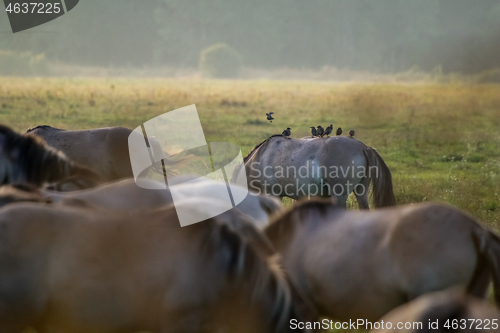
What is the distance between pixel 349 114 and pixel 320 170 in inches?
478

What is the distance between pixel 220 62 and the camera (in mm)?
29609

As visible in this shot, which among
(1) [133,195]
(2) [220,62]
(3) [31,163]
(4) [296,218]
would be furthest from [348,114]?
(1) [133,195]

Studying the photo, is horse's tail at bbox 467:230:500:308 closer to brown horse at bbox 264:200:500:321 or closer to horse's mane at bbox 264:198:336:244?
brown horse at bbox 264:200:500:321

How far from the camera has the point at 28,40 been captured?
27797 mm

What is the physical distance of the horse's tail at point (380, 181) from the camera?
6.39 meters

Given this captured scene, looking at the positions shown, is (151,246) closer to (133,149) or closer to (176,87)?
(133,149)

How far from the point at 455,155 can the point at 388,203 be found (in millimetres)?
6965

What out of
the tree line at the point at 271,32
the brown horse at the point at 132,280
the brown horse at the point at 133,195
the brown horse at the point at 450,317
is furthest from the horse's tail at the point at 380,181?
the tree line at the point at 271,32

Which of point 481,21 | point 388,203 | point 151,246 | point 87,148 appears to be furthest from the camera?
point 481,21

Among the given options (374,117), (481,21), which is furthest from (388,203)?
(481,21)

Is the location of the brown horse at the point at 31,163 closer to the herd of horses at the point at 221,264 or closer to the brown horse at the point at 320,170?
the herd of horses at the point at 221,264

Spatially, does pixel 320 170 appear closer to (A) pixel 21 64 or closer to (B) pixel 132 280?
(B) pixel 132 280

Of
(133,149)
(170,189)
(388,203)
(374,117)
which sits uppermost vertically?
(170,189)

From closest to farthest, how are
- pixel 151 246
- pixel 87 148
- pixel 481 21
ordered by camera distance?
pixel 151 246
pixel 87 148
pixel 481 21
